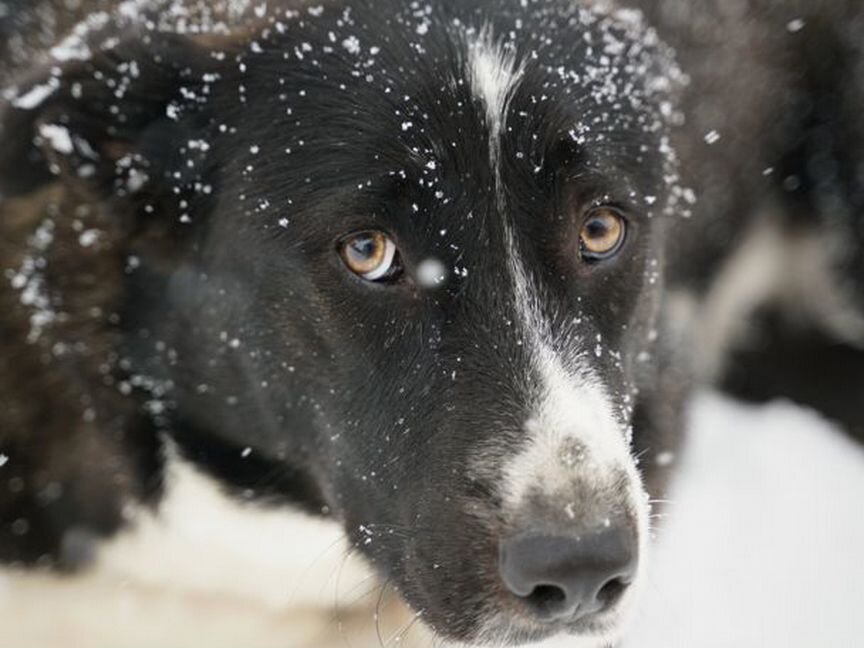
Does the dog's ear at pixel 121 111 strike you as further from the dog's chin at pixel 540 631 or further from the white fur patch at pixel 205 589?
the dog's chin at pixel 540 631

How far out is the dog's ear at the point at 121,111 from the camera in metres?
2.68

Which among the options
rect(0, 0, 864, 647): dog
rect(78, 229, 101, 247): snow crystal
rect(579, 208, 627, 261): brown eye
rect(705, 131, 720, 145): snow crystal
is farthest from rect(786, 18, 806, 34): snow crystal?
rect(78, 229, 101, 247): snow crystal

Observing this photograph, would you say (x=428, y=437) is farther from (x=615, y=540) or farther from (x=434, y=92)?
(x=434, y=92)

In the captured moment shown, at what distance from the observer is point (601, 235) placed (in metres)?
2.60

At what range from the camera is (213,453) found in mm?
2947

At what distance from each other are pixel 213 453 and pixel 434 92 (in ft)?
3.09

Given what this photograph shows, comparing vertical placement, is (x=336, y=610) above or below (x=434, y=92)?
below

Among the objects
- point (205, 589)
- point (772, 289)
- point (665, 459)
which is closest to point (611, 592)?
point (665, 459)

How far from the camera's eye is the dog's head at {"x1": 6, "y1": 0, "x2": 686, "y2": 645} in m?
2.33

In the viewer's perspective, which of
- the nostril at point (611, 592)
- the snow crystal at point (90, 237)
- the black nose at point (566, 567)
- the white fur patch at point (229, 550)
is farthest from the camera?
the white fur patch at point (229, 550)

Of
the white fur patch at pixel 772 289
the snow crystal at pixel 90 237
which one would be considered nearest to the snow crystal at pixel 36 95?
the snow crystal at pixel 90 237

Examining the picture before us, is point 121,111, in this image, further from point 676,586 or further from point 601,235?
point 676,586

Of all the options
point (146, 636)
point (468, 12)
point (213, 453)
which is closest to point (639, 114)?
point (468, 12)

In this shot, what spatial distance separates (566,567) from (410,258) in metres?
0.61
